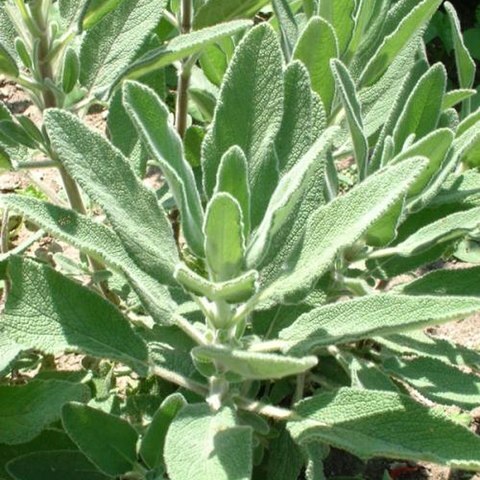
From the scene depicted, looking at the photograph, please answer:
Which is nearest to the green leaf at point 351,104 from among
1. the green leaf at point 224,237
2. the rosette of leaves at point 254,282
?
the rosette of leaves at point 254,282

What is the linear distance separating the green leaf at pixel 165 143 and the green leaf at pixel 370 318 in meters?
0.20

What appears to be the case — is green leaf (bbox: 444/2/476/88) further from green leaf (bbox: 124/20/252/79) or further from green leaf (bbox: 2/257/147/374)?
green leaf (bbox: 2/257/147/374)

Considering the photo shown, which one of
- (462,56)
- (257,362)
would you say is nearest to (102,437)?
(257,362)

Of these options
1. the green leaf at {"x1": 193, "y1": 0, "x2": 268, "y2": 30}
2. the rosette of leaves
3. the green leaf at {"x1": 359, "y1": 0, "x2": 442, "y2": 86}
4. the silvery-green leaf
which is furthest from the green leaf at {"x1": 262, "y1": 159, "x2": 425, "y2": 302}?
the green leaf at {"x1": 193, "y1": 0, "x2": 268, "y2": 30}

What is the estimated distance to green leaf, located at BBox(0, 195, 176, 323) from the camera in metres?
1.23

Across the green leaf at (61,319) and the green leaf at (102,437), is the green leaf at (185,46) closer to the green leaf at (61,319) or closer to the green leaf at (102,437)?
the green leaf at (61,319)

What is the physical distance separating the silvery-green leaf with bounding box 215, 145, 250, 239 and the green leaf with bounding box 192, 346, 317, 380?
202 mm

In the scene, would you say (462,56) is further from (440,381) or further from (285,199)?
(285,199)

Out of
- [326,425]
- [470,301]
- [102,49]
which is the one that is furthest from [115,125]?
[470,301]

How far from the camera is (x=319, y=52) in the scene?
4.98 feet

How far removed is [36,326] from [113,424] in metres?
0.24

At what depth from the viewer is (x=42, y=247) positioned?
264 cm

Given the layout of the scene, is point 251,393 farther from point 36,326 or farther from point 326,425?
point 36,326

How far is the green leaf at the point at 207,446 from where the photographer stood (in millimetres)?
1191
